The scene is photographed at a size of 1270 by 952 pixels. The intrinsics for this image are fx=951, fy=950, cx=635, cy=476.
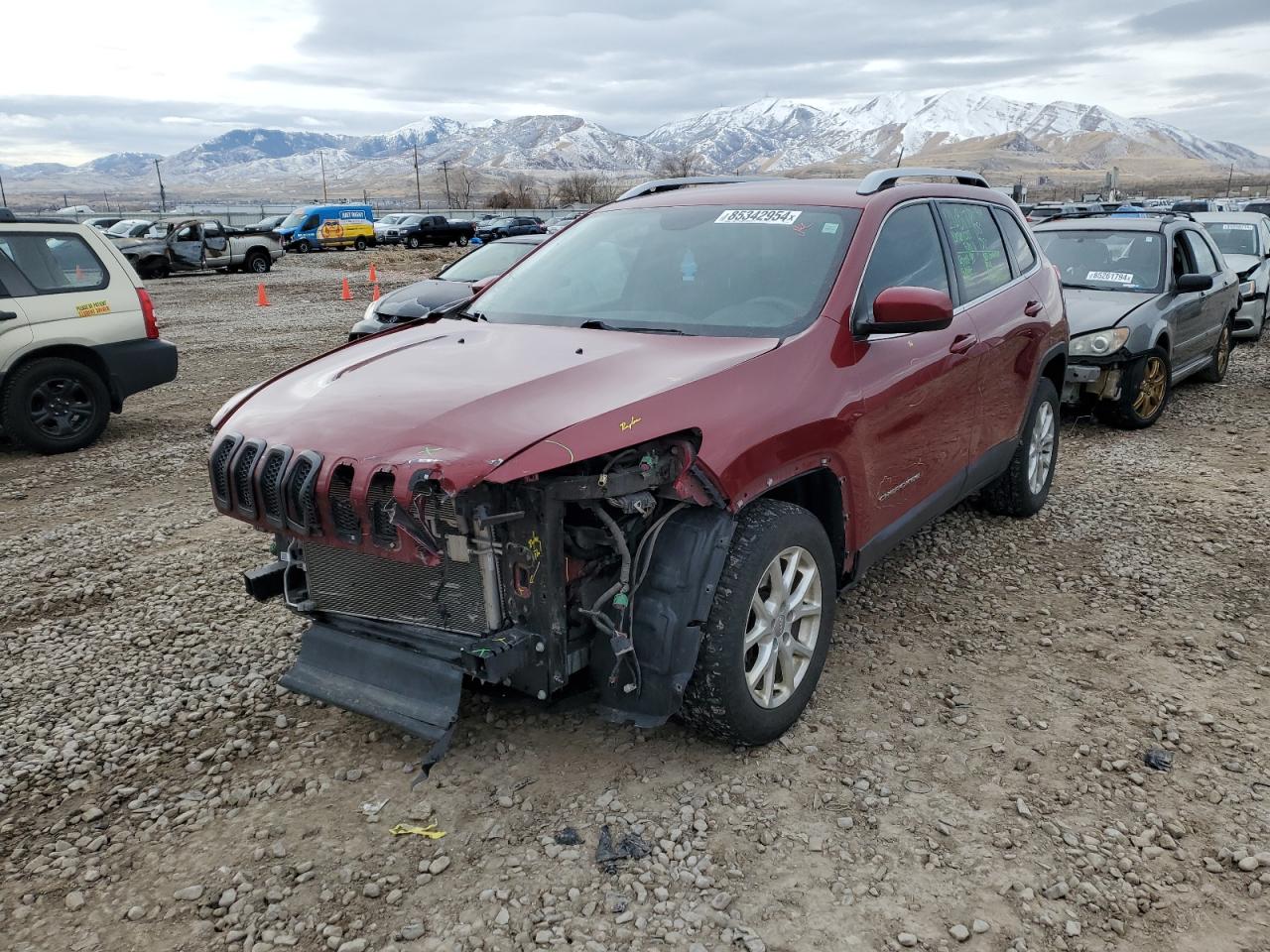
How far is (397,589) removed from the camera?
3213mm

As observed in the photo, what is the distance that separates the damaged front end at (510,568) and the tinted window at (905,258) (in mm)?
1289

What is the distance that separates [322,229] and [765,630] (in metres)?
40.6

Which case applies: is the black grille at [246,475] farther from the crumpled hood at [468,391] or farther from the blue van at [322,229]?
the blue van at [322,229]

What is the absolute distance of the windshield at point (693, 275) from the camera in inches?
146

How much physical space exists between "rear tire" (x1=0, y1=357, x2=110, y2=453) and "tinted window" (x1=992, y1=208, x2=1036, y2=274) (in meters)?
7.20

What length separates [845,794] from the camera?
3209mm

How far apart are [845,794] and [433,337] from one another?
2.39 meters

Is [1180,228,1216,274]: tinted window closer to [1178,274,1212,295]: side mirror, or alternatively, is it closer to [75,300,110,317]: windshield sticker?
[1178,274,1212,295]: side mirror

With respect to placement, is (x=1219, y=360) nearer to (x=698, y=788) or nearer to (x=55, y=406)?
(x=698, y=788)

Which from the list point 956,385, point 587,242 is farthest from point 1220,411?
point 587,242

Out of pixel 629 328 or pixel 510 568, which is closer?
pixel 510 568

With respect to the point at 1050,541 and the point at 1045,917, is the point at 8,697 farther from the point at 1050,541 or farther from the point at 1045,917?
the point at 1050,541

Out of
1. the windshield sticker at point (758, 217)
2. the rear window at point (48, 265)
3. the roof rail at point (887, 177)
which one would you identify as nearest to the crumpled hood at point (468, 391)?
the windshield sticker at point (758, 217)

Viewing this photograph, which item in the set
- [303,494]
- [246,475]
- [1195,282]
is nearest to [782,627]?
[303,494]
